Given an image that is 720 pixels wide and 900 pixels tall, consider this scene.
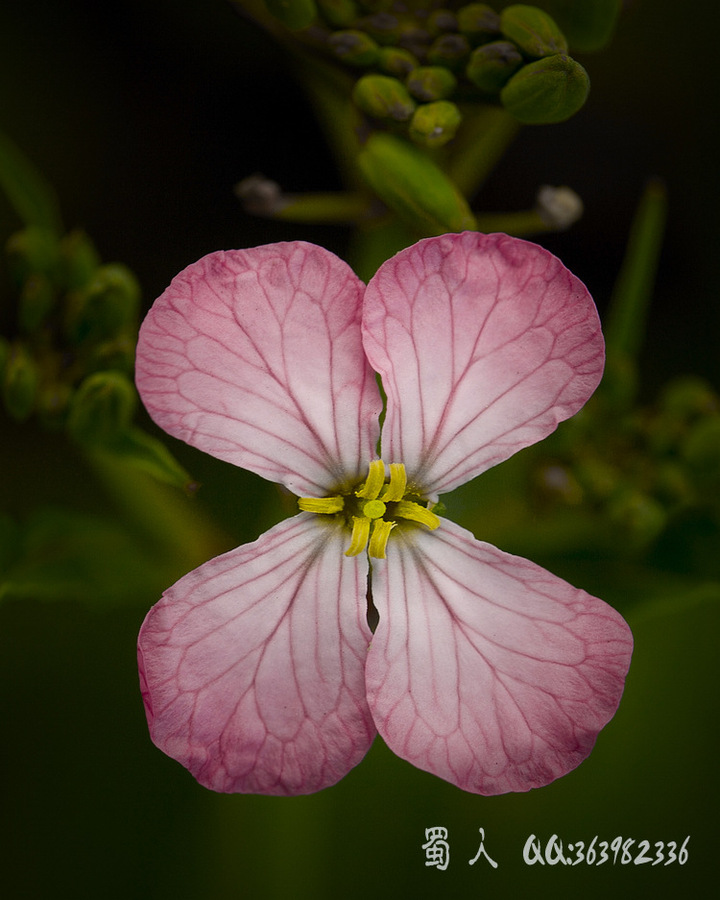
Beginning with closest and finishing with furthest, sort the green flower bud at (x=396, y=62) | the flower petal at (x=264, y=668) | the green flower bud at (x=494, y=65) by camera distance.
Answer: the flower petal at (x=264, y=668), the green flower bud at (x=494, y=65), the green flower bud at (x=396, y=62)

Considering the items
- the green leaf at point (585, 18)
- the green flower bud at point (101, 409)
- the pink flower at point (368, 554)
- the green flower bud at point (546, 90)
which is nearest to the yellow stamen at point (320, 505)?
the pink flower at point (368, 554)

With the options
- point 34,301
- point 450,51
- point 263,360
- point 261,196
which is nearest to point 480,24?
point 450,51

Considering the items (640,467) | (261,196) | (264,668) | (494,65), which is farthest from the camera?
(640,467)

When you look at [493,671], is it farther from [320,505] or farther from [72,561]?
[72,561]

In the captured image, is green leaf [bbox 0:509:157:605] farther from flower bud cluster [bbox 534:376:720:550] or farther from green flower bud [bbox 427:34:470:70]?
green flower bud [bbox 427:34:470:70]

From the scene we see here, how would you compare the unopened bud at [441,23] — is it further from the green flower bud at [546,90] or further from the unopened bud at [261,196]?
the unopened bud at [261,196]

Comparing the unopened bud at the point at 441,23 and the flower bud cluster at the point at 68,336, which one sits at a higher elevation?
Answer: the unopened bud at the point at 441,23

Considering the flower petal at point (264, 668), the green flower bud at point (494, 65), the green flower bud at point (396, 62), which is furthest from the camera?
the green flower bud at point (396, 62)

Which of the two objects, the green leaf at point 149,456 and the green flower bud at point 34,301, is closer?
the green leaf at point 149,456
